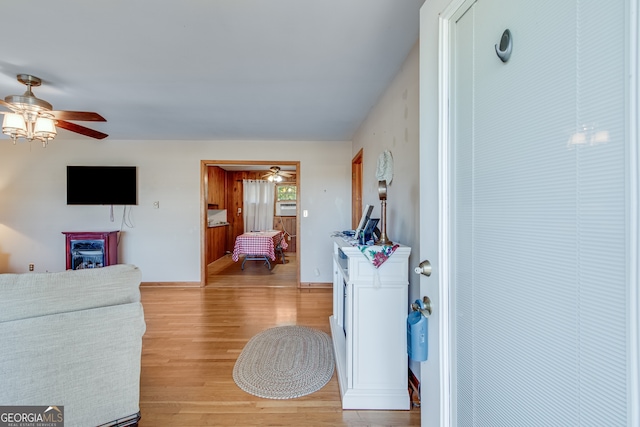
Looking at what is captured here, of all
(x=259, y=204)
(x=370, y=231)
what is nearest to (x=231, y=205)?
(x=259, y=204)

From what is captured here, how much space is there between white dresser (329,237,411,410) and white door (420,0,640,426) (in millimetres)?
739

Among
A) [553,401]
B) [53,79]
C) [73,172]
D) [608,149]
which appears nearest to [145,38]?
[53,79]

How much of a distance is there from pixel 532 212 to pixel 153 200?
189 inches

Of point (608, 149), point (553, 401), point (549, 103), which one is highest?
point (549, 103)

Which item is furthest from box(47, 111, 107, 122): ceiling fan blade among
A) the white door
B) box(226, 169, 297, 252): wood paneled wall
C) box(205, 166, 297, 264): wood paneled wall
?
box(226, 169, 297, 252): wood paneled wall

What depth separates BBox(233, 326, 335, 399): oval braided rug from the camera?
1873mm

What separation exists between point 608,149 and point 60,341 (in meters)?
1.89

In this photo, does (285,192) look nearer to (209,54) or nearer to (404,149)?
(209,54)

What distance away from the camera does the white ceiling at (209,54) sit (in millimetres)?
1502

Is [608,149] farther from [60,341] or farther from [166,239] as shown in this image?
[166,239]

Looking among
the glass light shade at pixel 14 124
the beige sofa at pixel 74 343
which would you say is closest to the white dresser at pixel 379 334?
the beige sofa at pixel 74 343

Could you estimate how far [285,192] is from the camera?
7688 mm

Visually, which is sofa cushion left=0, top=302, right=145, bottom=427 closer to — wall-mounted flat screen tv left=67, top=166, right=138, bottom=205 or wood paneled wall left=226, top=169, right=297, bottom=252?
wall-mounted flat screen tv left=67, top=166, right=138, bottom=205

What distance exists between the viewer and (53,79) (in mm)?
2260
